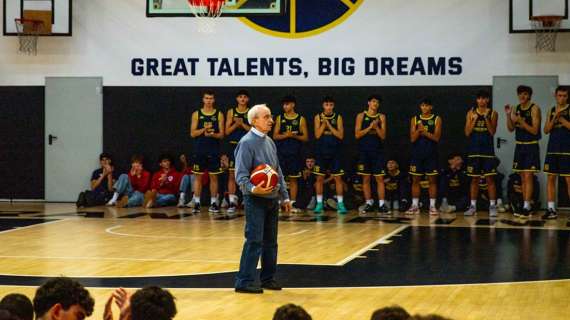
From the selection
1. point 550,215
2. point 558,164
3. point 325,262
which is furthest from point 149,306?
point 558,164

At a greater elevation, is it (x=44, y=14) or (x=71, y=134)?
(x=44, y=14)

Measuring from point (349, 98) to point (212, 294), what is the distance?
11.8 meters

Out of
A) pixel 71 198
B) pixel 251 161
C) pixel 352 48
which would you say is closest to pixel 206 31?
pixel 352 48

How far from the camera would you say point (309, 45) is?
20.4 m

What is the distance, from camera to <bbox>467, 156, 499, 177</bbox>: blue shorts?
18.0 meters

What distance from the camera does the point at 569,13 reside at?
746 inches

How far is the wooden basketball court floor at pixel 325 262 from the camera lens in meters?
8.46

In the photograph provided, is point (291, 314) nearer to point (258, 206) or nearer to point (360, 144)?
Result: point (258, 206)

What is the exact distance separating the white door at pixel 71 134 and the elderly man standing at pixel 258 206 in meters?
12.5

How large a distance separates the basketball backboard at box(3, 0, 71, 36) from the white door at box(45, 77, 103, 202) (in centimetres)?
120

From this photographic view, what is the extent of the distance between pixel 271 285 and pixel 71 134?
13.1 metres

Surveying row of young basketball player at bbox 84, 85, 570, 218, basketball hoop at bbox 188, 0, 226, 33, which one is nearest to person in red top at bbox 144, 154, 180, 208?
row of young basketball player at bbox 84, 85, 570, 218

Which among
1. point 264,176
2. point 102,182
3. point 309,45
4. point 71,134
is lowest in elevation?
point 102,182

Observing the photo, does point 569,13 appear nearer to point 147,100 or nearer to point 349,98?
point 349,98
